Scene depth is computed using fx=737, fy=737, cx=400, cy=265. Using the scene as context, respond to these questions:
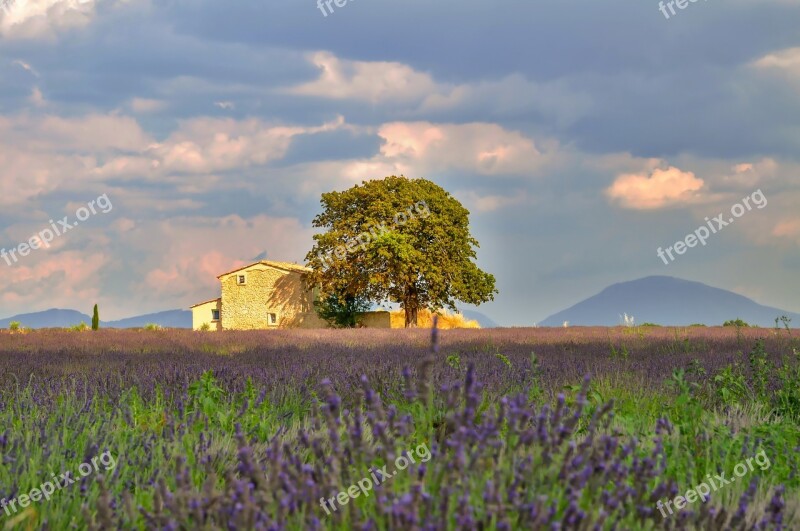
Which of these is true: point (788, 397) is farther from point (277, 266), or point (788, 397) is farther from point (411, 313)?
point (277, 266)

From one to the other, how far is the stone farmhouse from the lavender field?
2756cm

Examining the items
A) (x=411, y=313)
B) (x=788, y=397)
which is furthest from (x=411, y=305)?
(x=788, y=397)

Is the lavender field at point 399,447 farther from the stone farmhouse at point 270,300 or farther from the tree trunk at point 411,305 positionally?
the stone farmhouse at point 270,300

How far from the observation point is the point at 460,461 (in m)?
2.05

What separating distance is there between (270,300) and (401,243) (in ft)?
33.3

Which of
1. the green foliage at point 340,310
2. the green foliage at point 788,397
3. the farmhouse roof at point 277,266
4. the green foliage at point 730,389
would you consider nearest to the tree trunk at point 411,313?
the green foliage at point 340,310

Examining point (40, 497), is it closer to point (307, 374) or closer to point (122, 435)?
point (122, 435)

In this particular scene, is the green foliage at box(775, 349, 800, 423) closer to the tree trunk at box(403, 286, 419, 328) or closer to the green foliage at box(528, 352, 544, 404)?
the green foliage at box(528, 352, 544, 404)

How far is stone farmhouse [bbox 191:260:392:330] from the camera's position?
35.9 m

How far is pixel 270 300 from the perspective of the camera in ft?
121

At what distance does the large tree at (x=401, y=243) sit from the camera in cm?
3039

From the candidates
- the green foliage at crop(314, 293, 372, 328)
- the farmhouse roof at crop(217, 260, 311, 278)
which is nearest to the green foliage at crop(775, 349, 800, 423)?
the green foliage at crop(314, 293, 372, 328)

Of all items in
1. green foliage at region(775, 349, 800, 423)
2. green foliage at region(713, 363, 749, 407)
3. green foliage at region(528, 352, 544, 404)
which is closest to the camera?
green foliage at region(528, 352, 544, 404)

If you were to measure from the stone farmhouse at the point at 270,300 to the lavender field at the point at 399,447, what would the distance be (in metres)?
27.6
